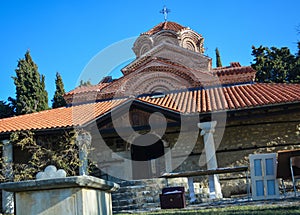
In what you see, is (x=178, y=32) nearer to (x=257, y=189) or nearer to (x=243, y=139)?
(x=243, y=139)

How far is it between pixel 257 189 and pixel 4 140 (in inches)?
338

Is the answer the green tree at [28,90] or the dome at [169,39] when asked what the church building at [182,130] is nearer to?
the dome at [169,39]

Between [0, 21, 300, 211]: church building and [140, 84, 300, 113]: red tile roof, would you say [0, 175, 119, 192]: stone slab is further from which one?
[140, 84, 300, 113]: red tile roof

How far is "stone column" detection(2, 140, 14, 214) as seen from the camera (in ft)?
38.9

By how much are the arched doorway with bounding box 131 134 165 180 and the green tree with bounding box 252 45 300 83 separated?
1592cm

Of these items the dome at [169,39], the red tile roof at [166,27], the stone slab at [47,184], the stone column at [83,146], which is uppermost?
the red tile roof at [166,27]

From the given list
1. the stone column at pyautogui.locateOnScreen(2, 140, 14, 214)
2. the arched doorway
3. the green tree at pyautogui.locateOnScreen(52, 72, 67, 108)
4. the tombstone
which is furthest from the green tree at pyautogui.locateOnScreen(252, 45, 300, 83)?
the tombstone

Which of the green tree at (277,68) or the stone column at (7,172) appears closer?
the stone column at (7,172)

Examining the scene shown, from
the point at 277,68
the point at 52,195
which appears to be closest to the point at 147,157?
the point at 52,195

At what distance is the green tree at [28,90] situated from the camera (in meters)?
23.6

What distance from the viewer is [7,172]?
12.4m

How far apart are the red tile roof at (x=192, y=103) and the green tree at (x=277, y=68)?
1217 centimetres

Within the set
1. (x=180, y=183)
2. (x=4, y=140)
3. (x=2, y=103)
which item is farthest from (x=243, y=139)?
(x=2, y=103)

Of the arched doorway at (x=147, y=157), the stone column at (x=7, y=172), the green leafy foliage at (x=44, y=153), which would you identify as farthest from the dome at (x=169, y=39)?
the stone column at (x=7, y=172)
